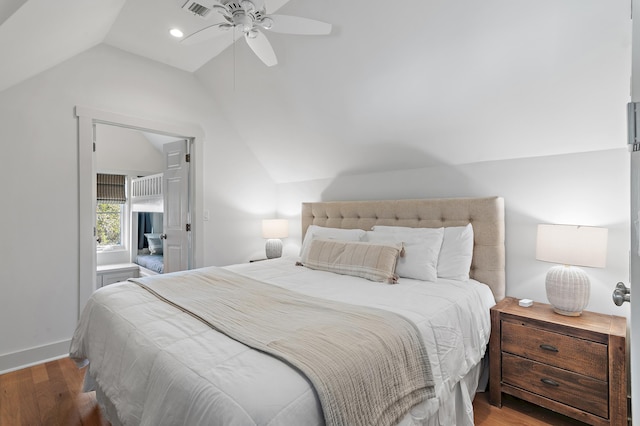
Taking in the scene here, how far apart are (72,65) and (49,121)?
559mm

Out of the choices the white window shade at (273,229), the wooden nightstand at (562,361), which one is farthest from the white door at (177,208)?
the wooden nightstand at (562,361)

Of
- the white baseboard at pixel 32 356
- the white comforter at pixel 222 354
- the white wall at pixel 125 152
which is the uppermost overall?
the white wall at pixel 125 152

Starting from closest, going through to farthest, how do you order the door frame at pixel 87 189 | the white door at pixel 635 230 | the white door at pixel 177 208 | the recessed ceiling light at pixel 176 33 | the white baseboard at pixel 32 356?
1. the white door at pixel 635 230
2. the white baseboard at pixel 32 356
3. the recessed ceiling light at pixel 176 33
4. the door frame at pixel 87 189
5. the white door at pixel 177 208

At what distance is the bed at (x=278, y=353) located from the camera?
0.98 metres

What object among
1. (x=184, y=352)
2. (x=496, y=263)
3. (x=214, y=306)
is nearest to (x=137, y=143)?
(x=214, y=306)

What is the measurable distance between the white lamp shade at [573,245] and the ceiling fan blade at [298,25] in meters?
1.88

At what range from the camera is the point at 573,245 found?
1.93 meters

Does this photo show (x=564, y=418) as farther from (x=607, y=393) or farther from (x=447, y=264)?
(x=447, y=264)

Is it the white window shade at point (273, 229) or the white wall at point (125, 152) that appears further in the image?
the white wall at point (125, 152)

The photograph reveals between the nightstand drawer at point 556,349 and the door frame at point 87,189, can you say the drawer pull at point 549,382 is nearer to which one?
the nightstand drawer at point 556,349

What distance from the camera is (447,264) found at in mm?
2420

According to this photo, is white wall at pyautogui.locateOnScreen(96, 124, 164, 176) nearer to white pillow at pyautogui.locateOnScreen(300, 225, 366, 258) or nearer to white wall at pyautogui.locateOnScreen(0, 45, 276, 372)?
white wall at pyautogui.locateOnScreen(0, 45, 276, 372)

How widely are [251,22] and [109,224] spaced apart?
4.82 m

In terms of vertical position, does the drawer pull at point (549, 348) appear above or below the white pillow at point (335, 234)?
below
